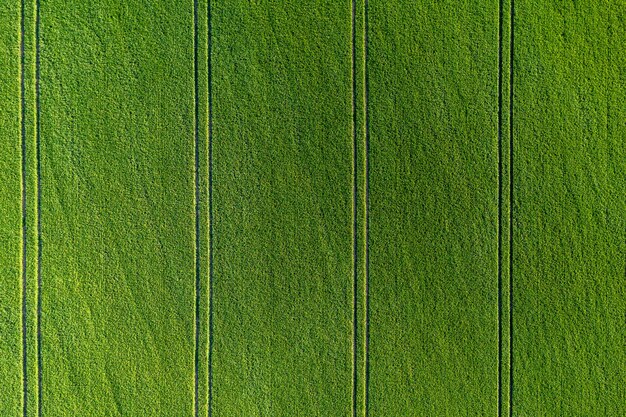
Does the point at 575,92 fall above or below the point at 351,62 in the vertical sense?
below

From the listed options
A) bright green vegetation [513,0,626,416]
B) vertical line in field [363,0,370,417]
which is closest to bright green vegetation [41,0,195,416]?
vertical line in field [363,0,370,417]

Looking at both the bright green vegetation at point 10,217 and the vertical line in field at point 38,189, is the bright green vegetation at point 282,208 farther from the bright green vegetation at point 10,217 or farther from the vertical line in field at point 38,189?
the bright green vegetation at point 10,217

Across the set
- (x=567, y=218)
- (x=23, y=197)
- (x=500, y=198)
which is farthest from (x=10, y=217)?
(x=567, y=218)

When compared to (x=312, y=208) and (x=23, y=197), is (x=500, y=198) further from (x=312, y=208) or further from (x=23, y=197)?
(x=23, y=197)

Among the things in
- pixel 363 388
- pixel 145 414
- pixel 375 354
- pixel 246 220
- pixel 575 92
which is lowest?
pixel 145 414

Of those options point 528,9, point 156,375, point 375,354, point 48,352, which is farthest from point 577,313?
point 48,352

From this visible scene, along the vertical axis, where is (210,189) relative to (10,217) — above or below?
above

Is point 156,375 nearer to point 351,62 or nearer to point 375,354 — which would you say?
point 375,354

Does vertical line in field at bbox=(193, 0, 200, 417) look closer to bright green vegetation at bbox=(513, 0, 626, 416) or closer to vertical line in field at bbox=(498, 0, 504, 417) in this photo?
vertical line in field at bbox=(498, 0, 504, 417)
